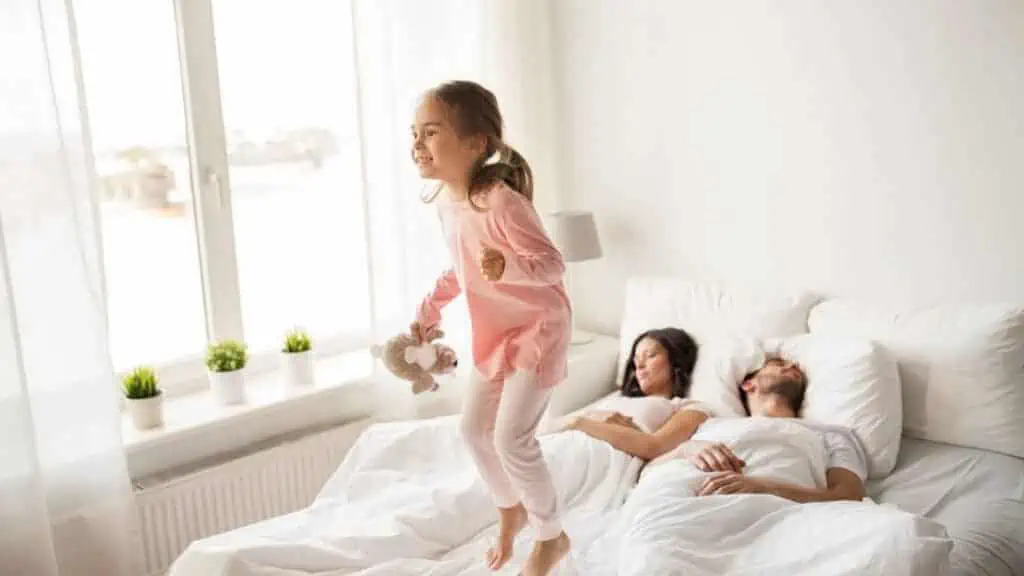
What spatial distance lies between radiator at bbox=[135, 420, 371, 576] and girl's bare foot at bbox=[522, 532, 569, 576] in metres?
1.07

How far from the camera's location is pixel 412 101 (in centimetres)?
275

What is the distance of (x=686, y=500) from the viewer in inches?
71.3

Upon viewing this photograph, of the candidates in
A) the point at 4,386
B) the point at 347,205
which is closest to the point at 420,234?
the point at 347,205

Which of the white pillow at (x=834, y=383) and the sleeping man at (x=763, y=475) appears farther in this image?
the white pillow at (x=834, y=383)

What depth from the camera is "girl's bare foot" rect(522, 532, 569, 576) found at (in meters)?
1.73

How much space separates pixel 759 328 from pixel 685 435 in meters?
0.47

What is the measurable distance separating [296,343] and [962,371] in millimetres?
1806

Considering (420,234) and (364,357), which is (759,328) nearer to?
(420,234)

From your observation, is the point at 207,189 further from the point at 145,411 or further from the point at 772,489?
the point at 772,489

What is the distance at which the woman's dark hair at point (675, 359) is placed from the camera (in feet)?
8.45

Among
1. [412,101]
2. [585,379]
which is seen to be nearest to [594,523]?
[585,379]

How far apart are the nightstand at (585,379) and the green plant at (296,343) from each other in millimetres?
758

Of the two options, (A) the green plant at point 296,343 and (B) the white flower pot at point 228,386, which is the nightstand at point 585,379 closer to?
(A) the green plant at point 296,343

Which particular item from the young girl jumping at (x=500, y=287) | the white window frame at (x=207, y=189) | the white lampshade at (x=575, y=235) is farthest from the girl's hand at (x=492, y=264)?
the white lampshade at (x=575, y=235)
